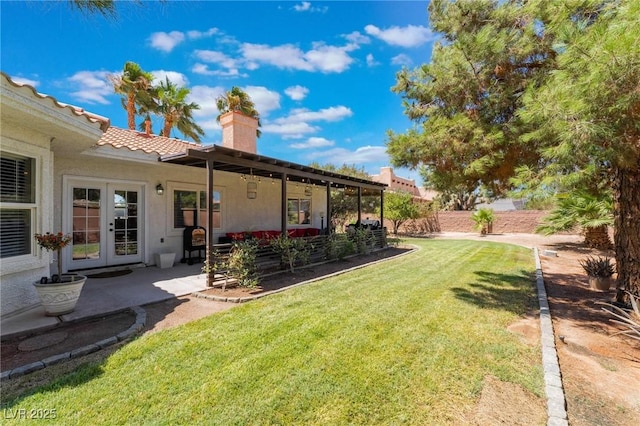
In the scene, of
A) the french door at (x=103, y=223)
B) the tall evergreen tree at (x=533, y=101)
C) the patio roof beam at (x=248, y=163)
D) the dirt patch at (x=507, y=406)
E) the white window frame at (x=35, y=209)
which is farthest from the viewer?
the french door at (x=103, y=223)

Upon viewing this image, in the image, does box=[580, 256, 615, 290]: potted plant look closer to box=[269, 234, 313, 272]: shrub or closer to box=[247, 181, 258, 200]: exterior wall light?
box=[269, 234, 313, 272]: shrub

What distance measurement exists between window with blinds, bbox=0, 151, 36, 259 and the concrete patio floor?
3.58 feet

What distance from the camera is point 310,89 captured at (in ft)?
64.1

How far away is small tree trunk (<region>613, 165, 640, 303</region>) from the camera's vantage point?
4.98 m

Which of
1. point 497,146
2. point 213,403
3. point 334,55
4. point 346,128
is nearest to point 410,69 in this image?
point 497,146

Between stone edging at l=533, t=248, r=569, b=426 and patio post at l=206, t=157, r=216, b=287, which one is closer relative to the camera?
stone edging at l=533, t=248, r=569, b=426

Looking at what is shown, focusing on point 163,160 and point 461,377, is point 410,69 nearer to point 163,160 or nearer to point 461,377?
point 461,377

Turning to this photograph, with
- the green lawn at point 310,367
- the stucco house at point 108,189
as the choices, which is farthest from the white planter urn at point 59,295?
the green lawn at point 310,367

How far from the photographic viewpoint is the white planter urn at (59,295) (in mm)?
4449

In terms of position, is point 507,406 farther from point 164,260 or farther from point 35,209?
point 164,260

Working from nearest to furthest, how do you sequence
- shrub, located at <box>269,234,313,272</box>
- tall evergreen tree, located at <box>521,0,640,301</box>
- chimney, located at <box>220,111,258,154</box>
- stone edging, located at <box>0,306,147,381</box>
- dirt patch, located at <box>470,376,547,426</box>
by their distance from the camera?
dirt patch, located at <box>470,376,547,426</box> < tall evergreen tree, located at <box>521,0,640,301</box> < stone edging, located at <box>0,306,147,381</box> < shrub, located at <box>269,234,313,272</box> < chimney, located at <box>220,111,258,154</box>

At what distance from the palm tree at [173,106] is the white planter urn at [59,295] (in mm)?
16680

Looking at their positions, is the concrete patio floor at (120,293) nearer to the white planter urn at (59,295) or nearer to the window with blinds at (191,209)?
the white planter urn at (59,295)

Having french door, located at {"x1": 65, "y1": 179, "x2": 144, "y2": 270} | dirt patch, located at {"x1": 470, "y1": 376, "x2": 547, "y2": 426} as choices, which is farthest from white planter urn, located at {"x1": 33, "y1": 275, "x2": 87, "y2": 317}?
dirt patch, located at {"x1": 470, "y1": 376, "x2": 547, "y2": 426}
